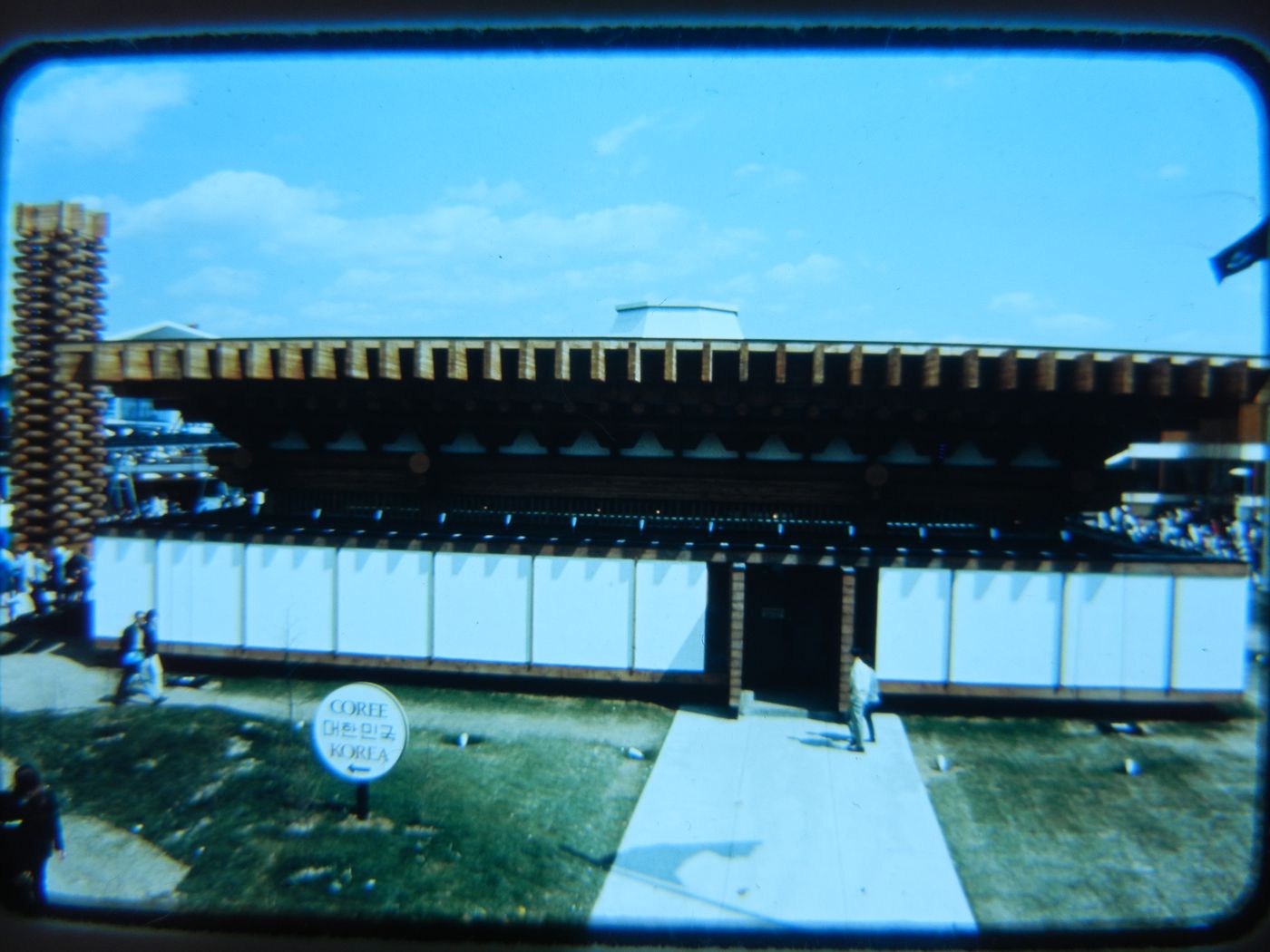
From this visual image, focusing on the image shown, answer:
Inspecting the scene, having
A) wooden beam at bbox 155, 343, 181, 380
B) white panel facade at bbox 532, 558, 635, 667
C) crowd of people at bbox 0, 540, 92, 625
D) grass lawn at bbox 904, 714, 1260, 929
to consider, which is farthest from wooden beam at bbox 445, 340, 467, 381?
grass lawn at bbox 904, 714, 1260, 929

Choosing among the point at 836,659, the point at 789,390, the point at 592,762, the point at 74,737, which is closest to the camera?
the point at 74,737

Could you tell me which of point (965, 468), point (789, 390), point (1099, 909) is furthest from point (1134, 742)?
point (789, 390)

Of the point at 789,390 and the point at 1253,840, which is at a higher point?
the point at 789,390

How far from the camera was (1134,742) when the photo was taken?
14.7 ft

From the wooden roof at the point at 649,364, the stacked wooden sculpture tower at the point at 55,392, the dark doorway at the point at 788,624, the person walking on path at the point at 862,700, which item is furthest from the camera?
the dark doorway at the point at 788,624

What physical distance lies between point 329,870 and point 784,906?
2.21m

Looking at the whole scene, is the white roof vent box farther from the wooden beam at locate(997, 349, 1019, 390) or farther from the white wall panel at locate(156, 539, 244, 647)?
the white wall panel at locate(156, 539, 244, 647)

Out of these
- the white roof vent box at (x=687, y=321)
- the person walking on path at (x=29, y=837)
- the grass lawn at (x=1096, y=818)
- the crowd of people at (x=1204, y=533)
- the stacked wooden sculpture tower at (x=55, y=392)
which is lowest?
the grass lawn at (x=1096, y=818)

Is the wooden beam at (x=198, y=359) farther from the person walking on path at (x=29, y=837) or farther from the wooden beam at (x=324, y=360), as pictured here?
the person walking on path at (x=29, y=837)

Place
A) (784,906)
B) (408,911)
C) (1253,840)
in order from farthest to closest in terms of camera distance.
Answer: (784,906), (408,911), (1253,840)

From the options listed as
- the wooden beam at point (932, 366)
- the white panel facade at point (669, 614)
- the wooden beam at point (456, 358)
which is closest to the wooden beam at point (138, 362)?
the wooden beam at point (456, 358)

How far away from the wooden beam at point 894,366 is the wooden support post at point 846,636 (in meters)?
1.59

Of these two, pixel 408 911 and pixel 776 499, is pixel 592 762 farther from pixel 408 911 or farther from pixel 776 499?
pixel 776 499

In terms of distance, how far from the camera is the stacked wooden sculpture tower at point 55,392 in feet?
11.7
